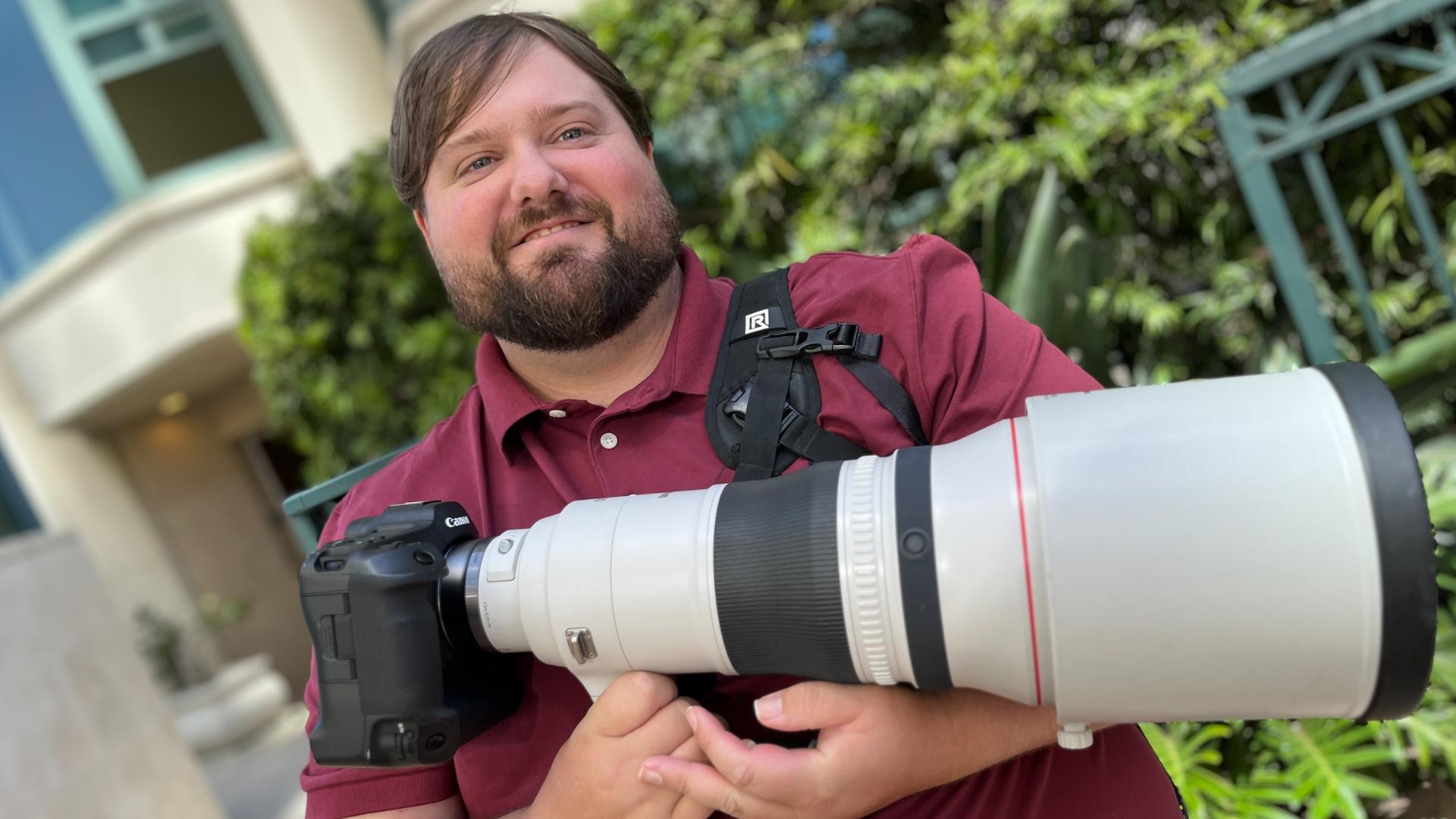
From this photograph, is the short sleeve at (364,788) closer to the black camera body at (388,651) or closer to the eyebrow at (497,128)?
the black camera body at (388,651)

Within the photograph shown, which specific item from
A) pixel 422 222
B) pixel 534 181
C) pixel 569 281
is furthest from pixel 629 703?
pixel 422 222

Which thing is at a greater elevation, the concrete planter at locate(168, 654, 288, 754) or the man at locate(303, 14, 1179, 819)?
the man at locate(303, 14, 1179, 819)

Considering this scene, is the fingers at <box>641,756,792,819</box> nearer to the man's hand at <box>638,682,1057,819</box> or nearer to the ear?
the man's hand at <box>638,682,1057,819</box>

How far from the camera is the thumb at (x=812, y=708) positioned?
2.95 feet

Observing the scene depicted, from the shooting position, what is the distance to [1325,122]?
8.05 ft

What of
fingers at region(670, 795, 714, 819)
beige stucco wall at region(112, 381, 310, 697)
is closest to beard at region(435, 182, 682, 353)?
fingers at region(670, 795, 714, 819)

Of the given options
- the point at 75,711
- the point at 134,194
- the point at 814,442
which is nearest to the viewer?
the point at 814,442

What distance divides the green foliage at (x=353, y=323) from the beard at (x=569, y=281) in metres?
2.74

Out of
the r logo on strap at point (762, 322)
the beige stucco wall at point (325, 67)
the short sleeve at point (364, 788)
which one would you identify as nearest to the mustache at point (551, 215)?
the r logo on strap at point (762, 322)

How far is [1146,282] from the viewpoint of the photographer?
3.01m

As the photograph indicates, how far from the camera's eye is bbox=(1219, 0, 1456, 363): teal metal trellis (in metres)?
2.34

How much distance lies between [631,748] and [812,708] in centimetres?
19

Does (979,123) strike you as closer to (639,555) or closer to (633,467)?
(633,467)

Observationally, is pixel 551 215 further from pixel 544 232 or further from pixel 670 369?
pixel 670 369
